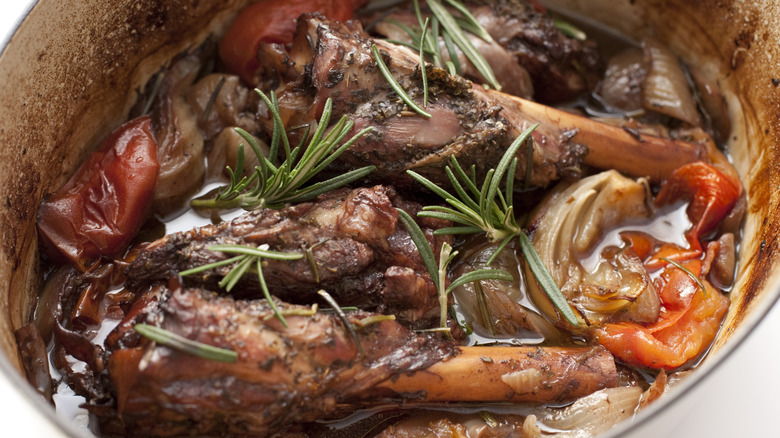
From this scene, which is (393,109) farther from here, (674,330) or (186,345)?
(674,330)

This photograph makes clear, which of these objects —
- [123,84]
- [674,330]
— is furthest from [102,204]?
[674,330]

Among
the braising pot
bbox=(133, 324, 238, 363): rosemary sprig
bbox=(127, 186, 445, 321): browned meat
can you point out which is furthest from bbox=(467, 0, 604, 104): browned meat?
bbox=(133, 324, 238, 363): rosemary sprig

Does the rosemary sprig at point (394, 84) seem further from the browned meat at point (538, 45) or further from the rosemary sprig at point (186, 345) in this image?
the rosemary sprig at point (186, 345)

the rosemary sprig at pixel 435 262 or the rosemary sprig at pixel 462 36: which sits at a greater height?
the rosemary sprig at pixel 462 36

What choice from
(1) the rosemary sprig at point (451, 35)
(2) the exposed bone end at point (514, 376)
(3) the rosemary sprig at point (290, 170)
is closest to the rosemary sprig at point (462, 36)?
(1) the rosemary sprig at point (451, 35)

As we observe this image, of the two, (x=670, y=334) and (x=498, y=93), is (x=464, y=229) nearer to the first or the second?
(x=498, y=93)

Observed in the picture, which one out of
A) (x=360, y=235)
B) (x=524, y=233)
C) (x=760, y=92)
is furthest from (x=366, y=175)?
(x=760, y=92)

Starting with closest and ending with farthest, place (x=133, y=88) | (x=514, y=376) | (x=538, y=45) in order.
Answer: (x=514, y=376) < (x=133, y=88) < (x=538, y=45)

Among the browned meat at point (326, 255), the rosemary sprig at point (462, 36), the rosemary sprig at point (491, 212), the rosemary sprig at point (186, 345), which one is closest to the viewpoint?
the rosemary sprig at point (186, 345)
